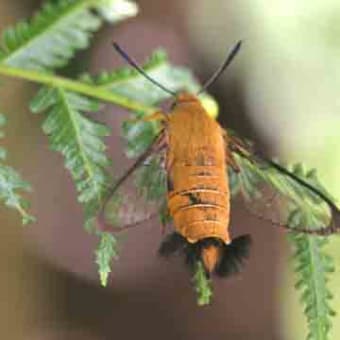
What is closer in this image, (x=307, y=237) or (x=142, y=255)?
(x=307, y=237)

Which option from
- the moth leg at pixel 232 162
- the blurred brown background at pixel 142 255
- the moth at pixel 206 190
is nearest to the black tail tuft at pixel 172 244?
the moth at pixel 206 190

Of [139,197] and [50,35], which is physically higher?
[50,35]

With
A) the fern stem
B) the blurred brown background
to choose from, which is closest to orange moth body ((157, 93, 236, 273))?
the fern stem

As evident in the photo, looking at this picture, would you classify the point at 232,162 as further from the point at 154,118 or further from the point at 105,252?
the point at 105,252

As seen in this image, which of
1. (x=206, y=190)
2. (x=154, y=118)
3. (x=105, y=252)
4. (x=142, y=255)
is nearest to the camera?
(x=105, y=252)

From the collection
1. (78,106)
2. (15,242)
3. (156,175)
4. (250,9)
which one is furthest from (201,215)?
(250,9)

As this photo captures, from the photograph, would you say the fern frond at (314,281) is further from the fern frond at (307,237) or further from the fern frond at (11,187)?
the fern frond at (11,187)

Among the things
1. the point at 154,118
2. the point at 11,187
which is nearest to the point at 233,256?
the point at 154,118

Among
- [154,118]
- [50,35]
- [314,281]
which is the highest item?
[50,35]
